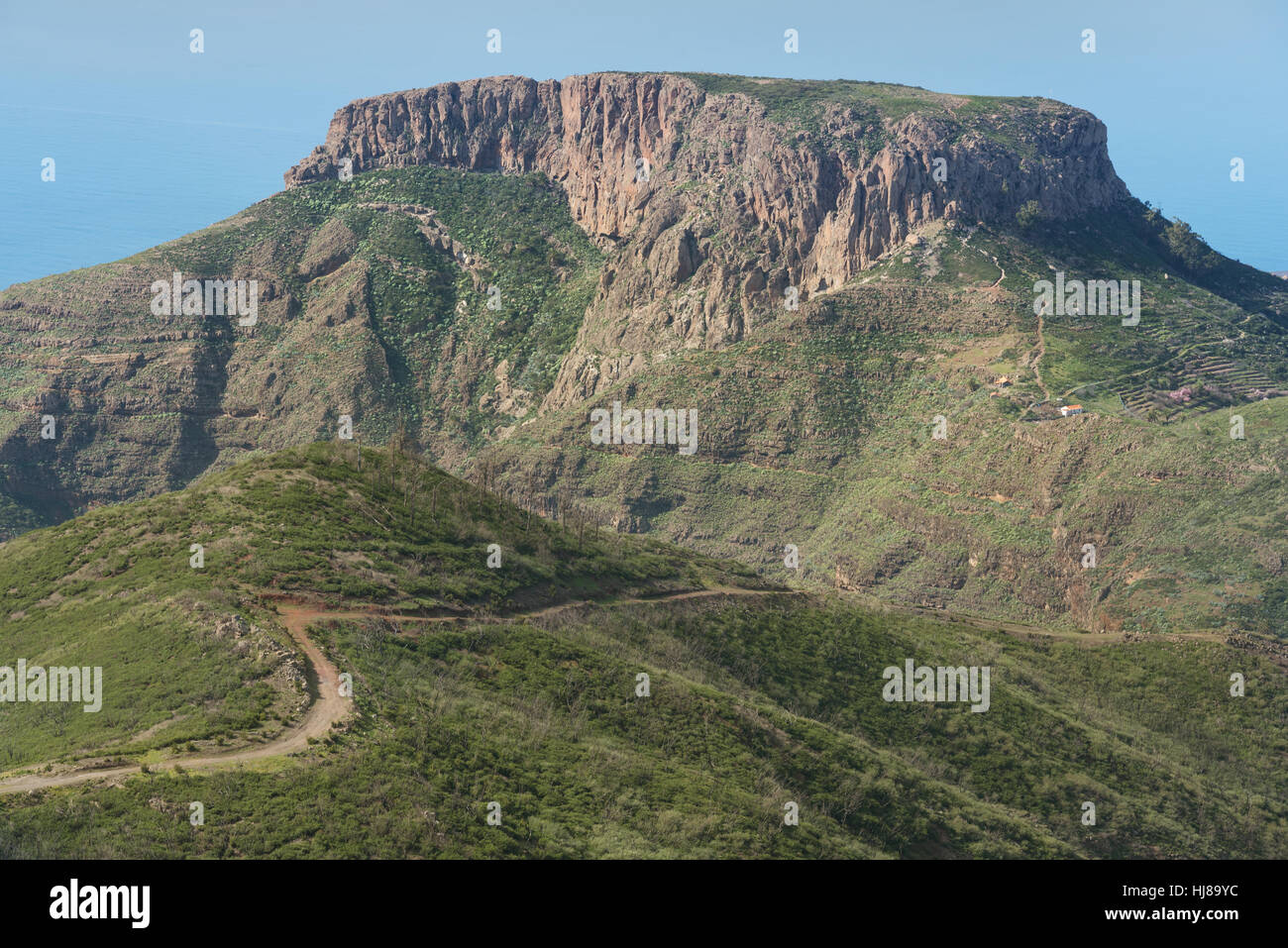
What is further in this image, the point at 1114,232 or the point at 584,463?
the point at 1114,232

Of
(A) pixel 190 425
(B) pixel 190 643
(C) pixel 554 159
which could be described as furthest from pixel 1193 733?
(C) pixel 554 159

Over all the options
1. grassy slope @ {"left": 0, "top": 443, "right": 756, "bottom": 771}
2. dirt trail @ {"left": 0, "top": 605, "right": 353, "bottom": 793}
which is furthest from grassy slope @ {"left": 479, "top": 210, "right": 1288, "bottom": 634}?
dirt trail @ {"left": 0, "top": 605, "right": 353, "bottom": 793}

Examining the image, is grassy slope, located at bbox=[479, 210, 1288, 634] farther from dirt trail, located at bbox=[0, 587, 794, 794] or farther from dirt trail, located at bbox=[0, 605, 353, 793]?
dirt trail, located at bbox=[0, 605, 353, 793]

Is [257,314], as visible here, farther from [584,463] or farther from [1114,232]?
[1114,232]

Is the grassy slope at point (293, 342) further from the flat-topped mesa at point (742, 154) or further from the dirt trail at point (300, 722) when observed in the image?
the dirt trail at point (300, 722)

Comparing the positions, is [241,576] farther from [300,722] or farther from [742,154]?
[742,154]
